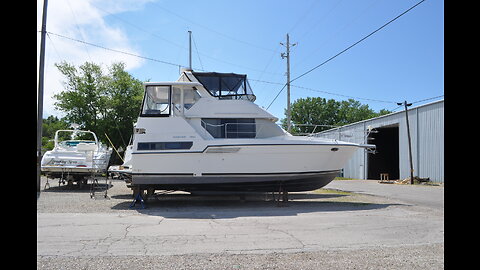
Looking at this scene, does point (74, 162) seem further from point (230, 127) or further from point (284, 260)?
point (284, 260)

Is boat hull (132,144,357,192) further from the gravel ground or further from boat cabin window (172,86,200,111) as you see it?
the gravel ground

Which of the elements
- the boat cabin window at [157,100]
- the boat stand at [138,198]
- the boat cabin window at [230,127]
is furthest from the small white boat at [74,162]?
the boat cabin window at [230,127]

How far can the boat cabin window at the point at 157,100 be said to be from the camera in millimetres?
9454

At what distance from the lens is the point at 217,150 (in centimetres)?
895

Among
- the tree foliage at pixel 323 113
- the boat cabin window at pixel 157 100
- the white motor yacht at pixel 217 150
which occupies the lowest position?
the white motor yacht at pixel 217 150

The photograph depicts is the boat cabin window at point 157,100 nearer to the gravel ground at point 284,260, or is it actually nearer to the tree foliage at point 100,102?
the gravel ground at point 284,260

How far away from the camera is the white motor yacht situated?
8992mm

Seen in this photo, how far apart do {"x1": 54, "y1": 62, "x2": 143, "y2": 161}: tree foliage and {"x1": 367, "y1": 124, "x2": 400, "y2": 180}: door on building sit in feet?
69.1

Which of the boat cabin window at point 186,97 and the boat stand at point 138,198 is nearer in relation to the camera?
the boat stand at point 138,198

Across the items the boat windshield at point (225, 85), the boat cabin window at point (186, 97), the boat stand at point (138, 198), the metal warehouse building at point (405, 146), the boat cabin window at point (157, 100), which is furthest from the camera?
the metal warehouse building at point (405, 146)

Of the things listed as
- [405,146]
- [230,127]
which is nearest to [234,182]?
[230,127]
